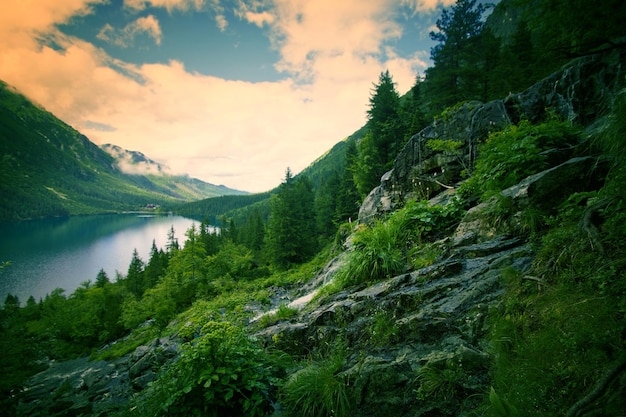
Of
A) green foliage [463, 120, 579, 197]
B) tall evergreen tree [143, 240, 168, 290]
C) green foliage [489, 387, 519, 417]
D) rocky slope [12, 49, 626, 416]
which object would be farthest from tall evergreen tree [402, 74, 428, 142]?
tall evergreen tree [143, 240, 168, 290]

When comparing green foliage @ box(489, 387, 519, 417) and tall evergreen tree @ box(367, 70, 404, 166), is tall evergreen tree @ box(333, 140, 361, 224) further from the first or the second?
green foliage @ box(489, 387, 519, 417)

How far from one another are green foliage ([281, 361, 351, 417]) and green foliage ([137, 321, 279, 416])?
42 cm

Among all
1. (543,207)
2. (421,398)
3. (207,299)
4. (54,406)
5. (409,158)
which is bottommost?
(207,299)

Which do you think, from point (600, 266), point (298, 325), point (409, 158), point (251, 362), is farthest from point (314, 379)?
point (409, 158)

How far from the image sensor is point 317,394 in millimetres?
3324

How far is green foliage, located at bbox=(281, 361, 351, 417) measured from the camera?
3.14 meters

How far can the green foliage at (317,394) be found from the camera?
3.14 meters

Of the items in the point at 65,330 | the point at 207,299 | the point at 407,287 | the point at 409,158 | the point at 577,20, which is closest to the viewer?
the point at 577,20

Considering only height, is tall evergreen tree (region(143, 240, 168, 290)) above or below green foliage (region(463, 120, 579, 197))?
below

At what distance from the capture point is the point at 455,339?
326cm

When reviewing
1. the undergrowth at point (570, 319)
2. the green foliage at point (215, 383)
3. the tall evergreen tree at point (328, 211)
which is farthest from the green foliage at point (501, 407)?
the tall evergreen tree at point (328, 211)

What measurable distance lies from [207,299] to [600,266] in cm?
2342

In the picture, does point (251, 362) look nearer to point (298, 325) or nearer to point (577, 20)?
point (298, 325)

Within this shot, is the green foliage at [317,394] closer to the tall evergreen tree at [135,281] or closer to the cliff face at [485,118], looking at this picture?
the cliff face at [485,118]
